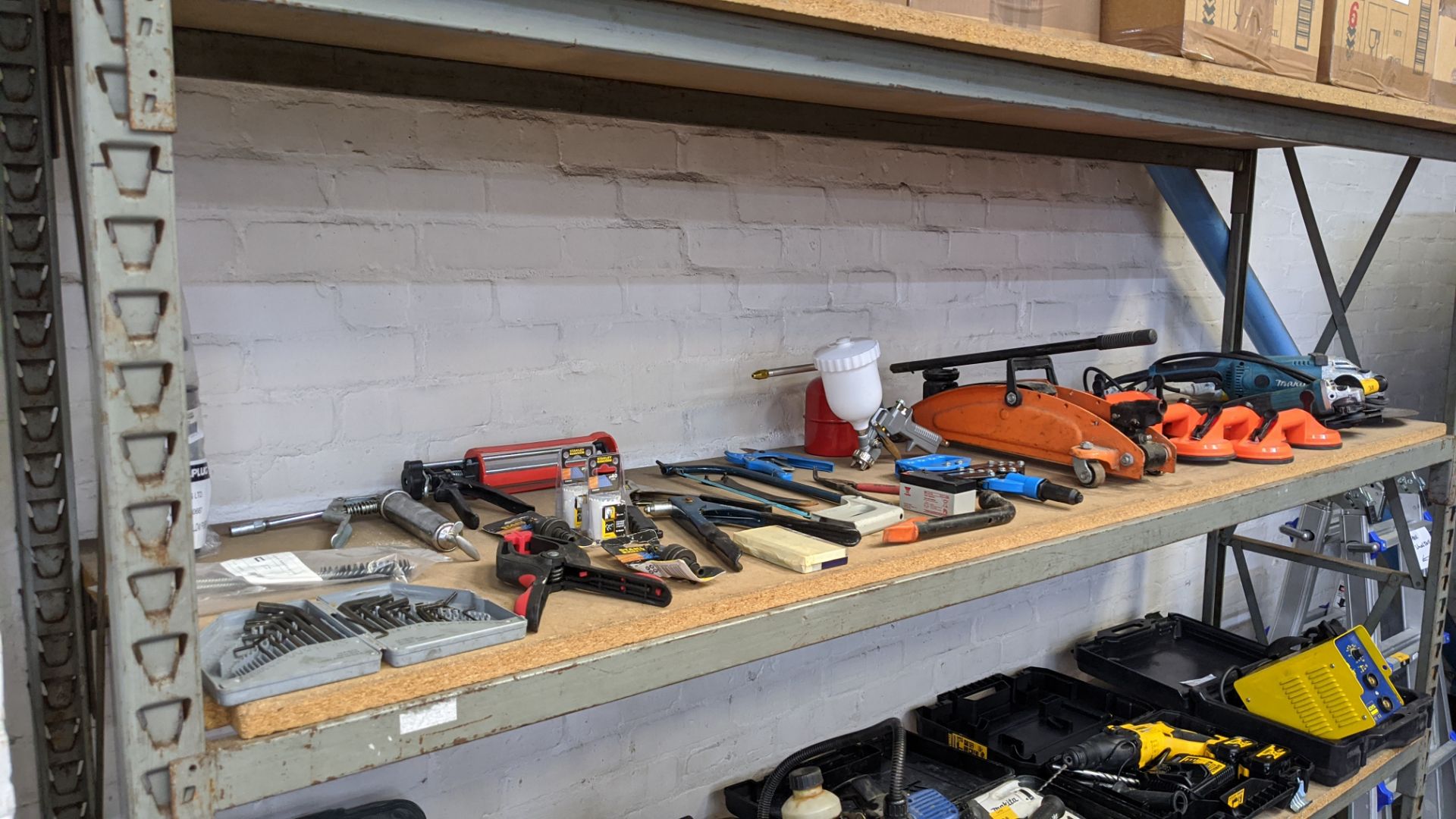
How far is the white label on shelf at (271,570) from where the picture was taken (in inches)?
33.5

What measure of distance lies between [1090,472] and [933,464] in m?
0.21

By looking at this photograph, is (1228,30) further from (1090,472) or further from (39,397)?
(39,397)

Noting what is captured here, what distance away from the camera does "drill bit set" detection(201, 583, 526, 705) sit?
2.24 ft

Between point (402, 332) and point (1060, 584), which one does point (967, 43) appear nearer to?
point (402, 332)

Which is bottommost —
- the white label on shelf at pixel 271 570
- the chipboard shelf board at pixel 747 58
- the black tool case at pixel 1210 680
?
the black tool case at pixel 1210 680

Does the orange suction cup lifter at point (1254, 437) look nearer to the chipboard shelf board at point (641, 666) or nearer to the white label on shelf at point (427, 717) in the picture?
the chipboard shelf board at point (641, 666)

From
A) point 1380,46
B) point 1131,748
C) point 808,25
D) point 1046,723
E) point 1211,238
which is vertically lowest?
point 1046,723

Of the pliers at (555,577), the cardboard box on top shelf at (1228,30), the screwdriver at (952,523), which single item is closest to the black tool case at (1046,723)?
the screwdriver at (952,523)

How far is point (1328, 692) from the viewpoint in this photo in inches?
65.2

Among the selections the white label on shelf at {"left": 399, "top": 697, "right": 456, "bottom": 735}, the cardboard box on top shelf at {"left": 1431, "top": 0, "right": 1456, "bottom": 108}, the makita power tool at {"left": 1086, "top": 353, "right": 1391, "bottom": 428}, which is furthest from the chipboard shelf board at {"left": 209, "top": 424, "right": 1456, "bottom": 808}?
the cardboard box on top shelf at {"left": 1431, "top": 0, "right": 1456, "bottom": 108}

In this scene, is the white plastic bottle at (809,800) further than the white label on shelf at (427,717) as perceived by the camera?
Yes

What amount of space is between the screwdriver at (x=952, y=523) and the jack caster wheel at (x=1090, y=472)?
0.18 metres

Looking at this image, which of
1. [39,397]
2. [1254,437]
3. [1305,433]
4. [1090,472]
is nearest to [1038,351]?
[1090,472]

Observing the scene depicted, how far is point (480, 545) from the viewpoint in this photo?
3.33 ft
